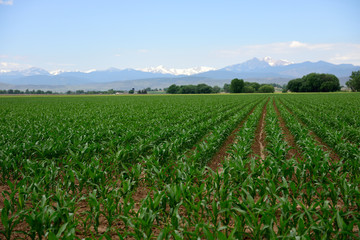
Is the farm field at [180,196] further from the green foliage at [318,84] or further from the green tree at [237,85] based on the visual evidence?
the green tree at [237,85]

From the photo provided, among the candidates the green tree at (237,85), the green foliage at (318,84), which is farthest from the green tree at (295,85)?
the green tree at (237,85)

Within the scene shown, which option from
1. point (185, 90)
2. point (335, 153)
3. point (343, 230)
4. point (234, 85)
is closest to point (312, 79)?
point (234, 85)

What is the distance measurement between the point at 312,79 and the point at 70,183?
131856 millimetres

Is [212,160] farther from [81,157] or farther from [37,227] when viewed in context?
[37,227]

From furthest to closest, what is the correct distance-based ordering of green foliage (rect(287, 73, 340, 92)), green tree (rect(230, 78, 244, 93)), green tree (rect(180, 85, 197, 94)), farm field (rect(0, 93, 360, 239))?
green tree (rect(180, 85, 197, 94))
green tree (rect(230, 78, 244, 93))
green foliage (rect(287, 73, 340, 92))
farm field (rect(0, 93, 360, 239))

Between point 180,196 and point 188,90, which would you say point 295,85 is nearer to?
point 188,90

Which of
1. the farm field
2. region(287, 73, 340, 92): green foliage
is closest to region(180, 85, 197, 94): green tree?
region(287, 73, 340, 92): green foliage

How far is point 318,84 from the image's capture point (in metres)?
116

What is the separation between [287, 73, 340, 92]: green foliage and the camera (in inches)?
4441

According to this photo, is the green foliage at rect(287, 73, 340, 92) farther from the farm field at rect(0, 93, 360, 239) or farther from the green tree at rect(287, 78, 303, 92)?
the farm field at rect(0, 93, 360, 239)

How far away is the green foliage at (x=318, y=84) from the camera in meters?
113

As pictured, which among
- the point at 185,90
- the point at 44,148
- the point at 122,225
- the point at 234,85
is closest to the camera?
the point at 122,225

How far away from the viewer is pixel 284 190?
14.8 feet

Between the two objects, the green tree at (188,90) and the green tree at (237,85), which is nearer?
the green tree at (237,85)
